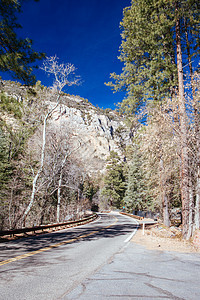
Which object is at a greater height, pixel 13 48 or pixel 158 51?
pixel 158 51

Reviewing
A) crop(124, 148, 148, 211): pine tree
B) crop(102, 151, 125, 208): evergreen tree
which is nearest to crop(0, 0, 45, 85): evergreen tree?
crop(124, 148, 148, 211): pine tree

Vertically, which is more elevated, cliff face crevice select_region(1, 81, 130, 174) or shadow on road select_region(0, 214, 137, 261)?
cliff face crevice select_region(1, 81, 130, 174)

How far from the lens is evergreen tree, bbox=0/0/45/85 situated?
7.76 metres

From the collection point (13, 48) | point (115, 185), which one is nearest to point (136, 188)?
point (115, 185)

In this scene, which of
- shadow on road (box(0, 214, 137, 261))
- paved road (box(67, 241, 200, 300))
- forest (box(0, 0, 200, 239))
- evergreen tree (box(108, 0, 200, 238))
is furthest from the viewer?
evergreen tree (box(108, 0, 200, 238))

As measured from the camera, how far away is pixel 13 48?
8.27 metres

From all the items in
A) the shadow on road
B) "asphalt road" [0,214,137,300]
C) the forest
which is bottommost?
the shadow on road

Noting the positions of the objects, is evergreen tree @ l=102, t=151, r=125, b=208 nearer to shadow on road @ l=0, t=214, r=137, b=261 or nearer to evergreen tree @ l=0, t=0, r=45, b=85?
shadow on road @ l=0, t=214, r=137, b=261

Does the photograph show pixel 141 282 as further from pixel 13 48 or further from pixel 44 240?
pixel 13 48

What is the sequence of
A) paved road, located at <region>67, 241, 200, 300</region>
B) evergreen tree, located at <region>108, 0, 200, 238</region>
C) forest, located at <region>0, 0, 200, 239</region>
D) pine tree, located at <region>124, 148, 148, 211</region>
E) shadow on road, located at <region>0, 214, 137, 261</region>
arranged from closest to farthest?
paved road, located at <region>67, 241, 200, 300</region>, shadow on road, located at <region>0, 214, 137, 261</region>, forest, located at <region>0, 0, 200, 239</region>, evergreen tree, located at <region>108, 0, 200, 238</region>, pine tree, located at <region>124, 148, 148, 211</region>

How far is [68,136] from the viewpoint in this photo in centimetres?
2111

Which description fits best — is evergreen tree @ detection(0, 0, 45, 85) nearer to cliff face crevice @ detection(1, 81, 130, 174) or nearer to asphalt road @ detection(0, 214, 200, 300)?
cliff face crevice @ detection(1, 81, 130, 174)

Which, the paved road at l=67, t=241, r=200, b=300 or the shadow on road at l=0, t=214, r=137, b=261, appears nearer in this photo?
the paved road at l=67, t=241, r=200, b=300

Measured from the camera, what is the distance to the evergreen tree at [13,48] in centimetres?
776
